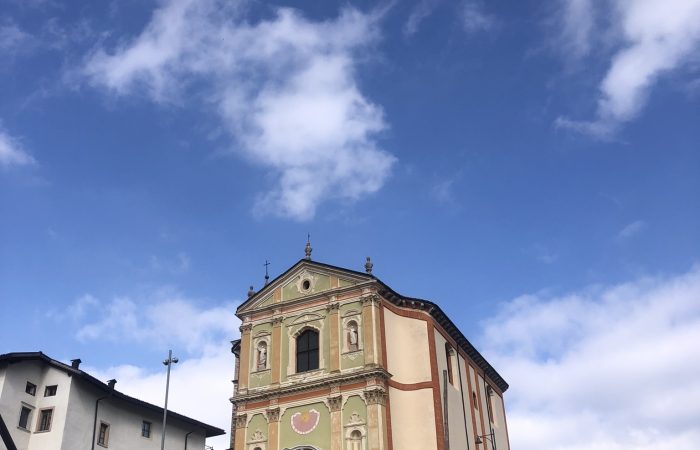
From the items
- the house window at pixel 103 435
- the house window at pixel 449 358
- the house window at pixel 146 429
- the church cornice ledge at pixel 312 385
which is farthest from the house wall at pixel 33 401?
the house window at pixel 449 358

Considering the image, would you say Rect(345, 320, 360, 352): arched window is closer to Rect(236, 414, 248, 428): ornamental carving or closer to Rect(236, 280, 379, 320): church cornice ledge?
Rect(236, 280, 379, 320): church cornice ledge

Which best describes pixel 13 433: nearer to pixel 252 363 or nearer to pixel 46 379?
pixel 46 379

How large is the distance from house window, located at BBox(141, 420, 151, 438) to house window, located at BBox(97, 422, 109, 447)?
10.7 ft

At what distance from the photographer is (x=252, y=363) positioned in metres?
41.8

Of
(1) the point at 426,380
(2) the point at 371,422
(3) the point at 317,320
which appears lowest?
(2) the point at 371,422

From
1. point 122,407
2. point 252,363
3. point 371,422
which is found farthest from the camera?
point 122,407

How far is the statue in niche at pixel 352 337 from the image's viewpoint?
39.1 meters

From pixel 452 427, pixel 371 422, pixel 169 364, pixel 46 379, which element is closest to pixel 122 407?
pixel 46 379

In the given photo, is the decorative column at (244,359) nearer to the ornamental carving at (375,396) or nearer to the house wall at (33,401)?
the ornamental carving at (375,396)

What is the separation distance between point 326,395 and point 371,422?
3302 mm

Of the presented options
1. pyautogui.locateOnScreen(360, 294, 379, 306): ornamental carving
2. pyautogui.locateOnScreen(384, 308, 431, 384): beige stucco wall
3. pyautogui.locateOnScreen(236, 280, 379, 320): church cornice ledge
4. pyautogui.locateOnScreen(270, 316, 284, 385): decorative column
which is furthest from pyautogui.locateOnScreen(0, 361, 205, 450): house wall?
pyautogui.locateOnScreen(384, 308, 431, 384): beige stucco wall

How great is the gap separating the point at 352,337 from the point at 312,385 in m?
3.42

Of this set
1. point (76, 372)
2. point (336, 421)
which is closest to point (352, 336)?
point (336, 421)

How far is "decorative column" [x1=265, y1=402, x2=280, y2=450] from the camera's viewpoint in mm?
38344
